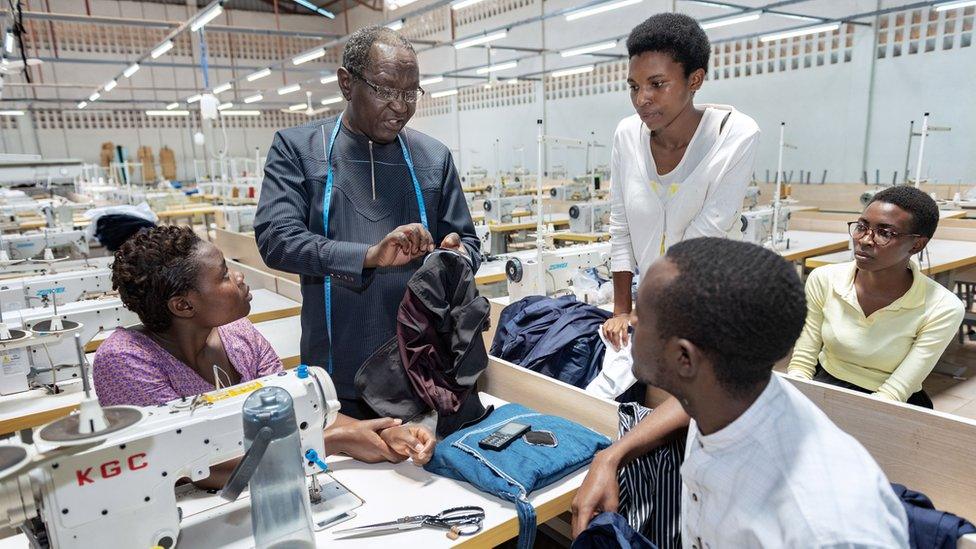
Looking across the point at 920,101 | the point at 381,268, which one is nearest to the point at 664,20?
the point at 381,268

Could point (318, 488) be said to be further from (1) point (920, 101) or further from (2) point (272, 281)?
(1) point (920, 101)

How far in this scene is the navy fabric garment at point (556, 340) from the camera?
2.17 meters

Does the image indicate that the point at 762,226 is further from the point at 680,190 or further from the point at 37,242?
the point at 37,242

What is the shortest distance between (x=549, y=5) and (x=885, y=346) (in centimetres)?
1135

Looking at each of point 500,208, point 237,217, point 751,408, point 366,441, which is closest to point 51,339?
point 366,441

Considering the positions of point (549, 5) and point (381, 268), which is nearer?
point (381, 268)

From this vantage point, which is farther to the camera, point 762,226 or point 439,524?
point 762,226

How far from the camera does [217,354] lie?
166 centimetres

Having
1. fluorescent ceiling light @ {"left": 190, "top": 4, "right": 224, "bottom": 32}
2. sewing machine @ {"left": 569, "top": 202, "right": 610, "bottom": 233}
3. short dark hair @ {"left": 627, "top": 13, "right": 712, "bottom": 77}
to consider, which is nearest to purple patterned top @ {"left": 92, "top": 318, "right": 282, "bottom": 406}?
short dark hair @ {"left": 627, "top": 13, "right": 712, "bottom": 77}

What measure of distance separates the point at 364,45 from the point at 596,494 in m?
1.22

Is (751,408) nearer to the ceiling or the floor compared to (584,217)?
nearer to the ceiling

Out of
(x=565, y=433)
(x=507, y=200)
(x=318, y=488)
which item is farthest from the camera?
(x=507, y=200)

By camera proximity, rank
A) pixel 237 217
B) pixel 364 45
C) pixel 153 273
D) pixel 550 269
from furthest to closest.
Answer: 1. pixel 237 217
2. pixel 550 269
3. pixel 364 45
4. pixel 153 273

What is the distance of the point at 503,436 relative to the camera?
152cm
